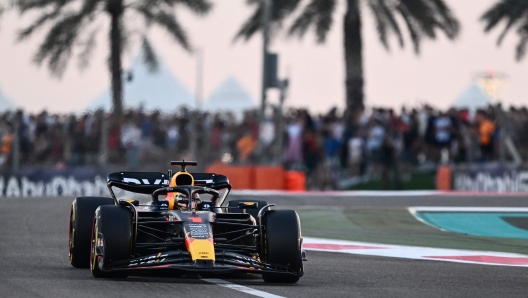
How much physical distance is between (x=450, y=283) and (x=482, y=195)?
43.2 feet

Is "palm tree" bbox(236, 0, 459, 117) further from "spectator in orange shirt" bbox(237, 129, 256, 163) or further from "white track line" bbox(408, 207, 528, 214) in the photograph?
"white track line" bbox(408, 207, 528, 214)

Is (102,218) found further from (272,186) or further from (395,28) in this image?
(395,28)

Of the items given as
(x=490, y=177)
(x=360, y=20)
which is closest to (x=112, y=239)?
(x=490, y=177)

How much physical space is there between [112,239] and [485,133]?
55.9 ft

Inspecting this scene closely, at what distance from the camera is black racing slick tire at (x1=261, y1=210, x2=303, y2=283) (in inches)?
376

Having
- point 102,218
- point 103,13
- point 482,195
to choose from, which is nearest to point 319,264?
point 102,218

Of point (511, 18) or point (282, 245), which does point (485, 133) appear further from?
point (282, 245)

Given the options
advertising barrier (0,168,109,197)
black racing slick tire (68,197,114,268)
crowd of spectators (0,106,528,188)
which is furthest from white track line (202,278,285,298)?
advertising barrier (0,168,109,197)

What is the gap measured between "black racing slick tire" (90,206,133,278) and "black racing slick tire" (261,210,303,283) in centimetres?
112

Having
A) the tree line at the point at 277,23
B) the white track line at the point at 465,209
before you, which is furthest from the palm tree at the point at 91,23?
the white track line at the point at 465,209

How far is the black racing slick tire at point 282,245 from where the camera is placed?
9.55 m

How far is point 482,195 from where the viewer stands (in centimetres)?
2264

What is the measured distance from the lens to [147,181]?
1113 centimetres

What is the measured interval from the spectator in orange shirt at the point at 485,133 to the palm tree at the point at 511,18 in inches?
278
